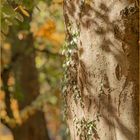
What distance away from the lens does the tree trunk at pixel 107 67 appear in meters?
3.67

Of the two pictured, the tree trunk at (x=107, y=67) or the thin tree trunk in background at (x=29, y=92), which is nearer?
the tree trunk at (x=107, y=67)

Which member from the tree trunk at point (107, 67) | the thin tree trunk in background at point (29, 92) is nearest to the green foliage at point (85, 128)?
the tree trunk at point (107, 67)

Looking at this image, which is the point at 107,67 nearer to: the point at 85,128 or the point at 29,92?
the point at 85,128

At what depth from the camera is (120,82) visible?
3.70m

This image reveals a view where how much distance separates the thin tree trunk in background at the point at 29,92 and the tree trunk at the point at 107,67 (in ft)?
19.8

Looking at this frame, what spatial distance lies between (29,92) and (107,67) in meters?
6.57

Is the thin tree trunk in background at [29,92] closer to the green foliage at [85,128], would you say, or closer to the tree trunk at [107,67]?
the green foliage at [85,128]

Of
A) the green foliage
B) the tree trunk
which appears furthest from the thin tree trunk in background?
the tree trunk

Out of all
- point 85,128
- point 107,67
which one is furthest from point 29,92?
point 107,67

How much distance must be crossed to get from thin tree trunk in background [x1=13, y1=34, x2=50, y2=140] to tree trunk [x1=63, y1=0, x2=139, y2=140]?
6044 millimetres

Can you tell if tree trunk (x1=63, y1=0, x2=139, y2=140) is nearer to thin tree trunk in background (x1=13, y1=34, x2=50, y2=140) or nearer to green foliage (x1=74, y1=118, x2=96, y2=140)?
green foliage (x1=74, y1=118, x2=96, y2=140)

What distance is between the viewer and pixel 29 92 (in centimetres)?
1021

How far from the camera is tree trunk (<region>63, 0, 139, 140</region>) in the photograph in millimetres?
3674

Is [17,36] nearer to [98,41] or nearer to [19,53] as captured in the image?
[19,53]
